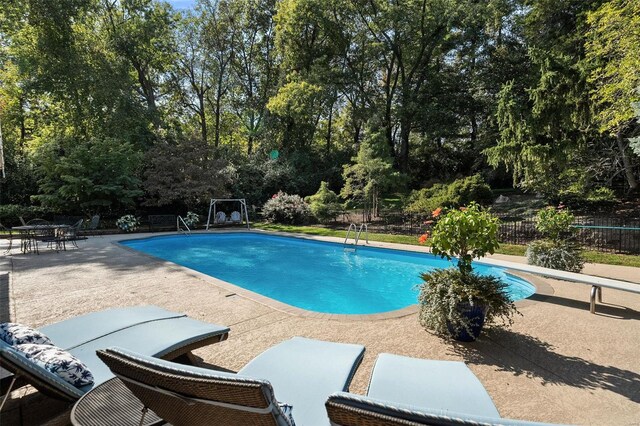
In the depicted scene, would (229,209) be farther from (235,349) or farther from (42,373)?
(42,373)

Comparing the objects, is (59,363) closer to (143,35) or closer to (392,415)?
(392,415)

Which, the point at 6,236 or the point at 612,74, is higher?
the point at 612,74

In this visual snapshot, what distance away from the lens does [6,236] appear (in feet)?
42.5

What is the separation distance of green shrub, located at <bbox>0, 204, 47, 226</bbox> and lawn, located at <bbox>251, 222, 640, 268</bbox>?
30.8 ft

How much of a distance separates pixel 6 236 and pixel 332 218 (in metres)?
13.4

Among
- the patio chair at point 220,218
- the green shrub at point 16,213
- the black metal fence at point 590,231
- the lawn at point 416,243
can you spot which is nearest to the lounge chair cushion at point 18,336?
the lawn at point 416,243

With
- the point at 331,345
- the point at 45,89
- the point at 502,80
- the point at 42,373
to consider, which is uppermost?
the point at 502,80

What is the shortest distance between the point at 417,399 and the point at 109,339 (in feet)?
7.59

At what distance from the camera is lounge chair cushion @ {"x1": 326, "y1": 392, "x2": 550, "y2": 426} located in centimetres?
95

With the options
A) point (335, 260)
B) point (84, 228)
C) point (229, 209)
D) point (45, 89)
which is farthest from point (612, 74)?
point (45, 89)

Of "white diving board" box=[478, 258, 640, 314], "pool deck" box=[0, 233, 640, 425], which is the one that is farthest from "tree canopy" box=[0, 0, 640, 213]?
"pool deck" box=[0, 233, 640, 425]

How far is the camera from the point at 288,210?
17438 millimetres

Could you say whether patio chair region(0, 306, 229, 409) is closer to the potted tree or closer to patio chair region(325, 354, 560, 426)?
patio chair region(325, 354, 560, 426)

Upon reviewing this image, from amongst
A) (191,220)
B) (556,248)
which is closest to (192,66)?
(191,220)
